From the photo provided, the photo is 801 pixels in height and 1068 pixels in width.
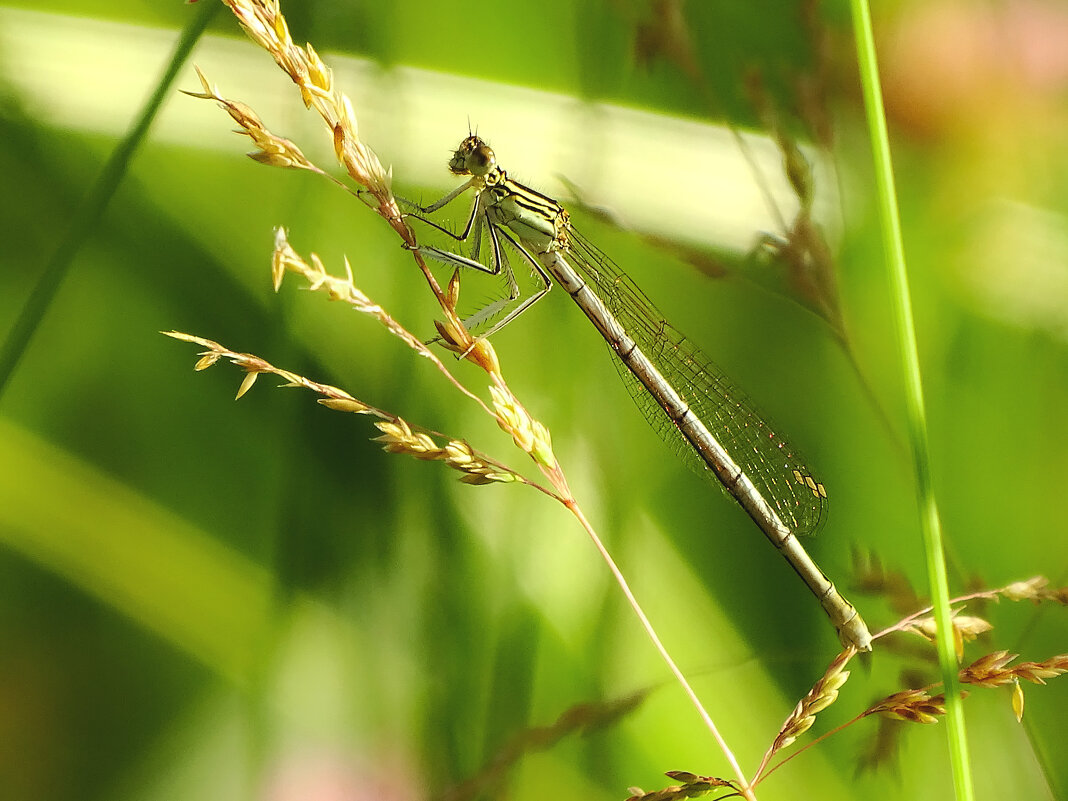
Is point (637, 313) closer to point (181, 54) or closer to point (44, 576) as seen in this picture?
point (181, 54)

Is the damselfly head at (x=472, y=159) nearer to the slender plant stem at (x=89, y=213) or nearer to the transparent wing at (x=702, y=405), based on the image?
the transparent wing at (x=702, y=405)

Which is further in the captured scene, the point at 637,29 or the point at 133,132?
the point at 637,29

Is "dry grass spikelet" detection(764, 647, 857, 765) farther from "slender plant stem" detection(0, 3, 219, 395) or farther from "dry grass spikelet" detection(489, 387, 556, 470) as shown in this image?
"slender plant stem" detection(0, 3, 219, 395)

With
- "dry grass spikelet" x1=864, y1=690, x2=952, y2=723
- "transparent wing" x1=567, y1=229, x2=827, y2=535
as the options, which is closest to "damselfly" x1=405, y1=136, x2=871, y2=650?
"transparent wing" x1=567, y1=229, x2=827, y2=535

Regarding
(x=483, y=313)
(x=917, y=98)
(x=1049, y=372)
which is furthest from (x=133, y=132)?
(x=1049, y=372)

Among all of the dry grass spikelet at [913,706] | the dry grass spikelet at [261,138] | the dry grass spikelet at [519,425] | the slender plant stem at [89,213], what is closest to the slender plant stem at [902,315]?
the dry grass spikelet at [913,706]
